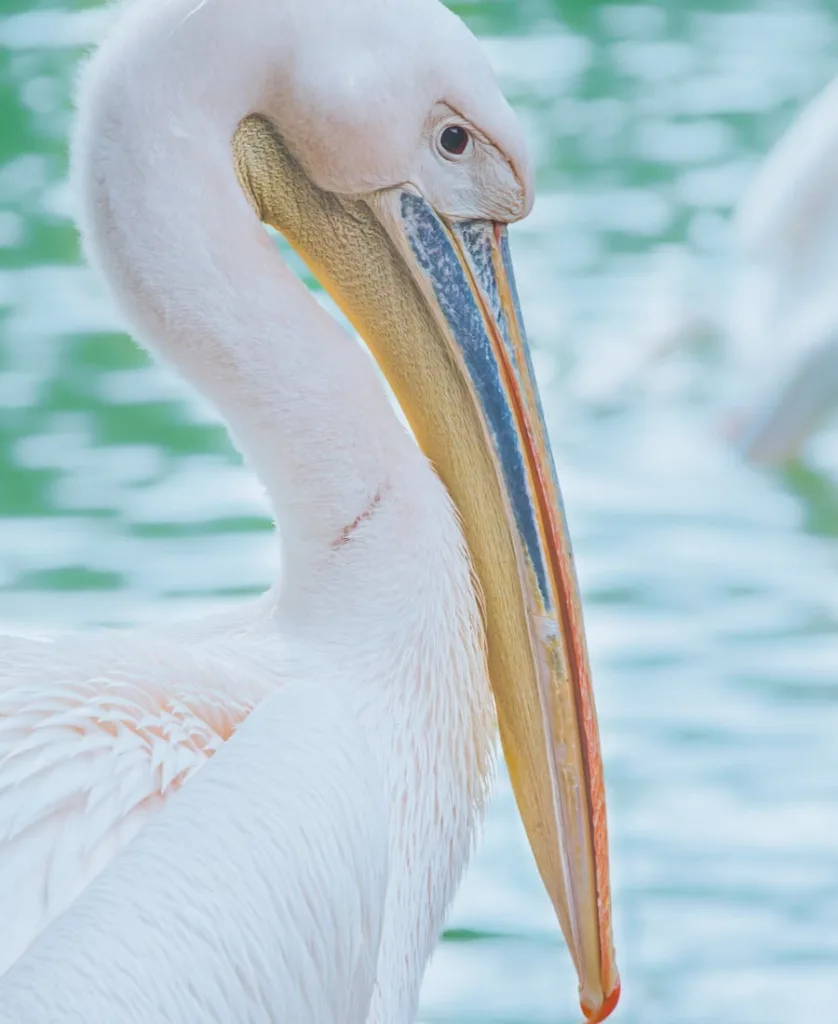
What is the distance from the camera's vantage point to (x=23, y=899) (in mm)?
1433

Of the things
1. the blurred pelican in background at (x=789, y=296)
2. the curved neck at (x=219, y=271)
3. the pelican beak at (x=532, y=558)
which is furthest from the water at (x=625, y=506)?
the pelican beak at (x=532, y=558)

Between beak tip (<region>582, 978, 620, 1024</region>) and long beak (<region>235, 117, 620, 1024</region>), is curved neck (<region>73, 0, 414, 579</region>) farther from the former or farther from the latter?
Answer: beak tip (<region>582, 978, 620, 1024</region>)

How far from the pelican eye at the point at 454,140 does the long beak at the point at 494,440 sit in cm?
6

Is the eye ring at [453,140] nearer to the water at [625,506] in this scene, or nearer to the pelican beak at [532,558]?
the pelican beak at [532,558]

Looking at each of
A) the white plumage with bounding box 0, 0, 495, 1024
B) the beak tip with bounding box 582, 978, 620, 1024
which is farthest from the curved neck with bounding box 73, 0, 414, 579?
the beak tip with bounding box 582, 978, 620, 1024

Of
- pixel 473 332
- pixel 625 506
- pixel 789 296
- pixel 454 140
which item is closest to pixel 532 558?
pixel 473 332

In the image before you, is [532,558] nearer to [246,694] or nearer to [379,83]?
[246,694]

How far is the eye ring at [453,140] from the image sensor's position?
1719mm

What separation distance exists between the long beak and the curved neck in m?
0.06

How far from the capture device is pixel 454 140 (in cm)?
173

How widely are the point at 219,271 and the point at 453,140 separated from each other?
26cm

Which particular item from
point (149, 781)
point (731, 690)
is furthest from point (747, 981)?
point (149, 781)

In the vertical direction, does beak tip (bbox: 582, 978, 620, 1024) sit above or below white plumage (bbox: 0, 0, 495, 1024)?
below

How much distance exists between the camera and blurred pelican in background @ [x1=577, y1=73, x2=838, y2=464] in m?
3.38
